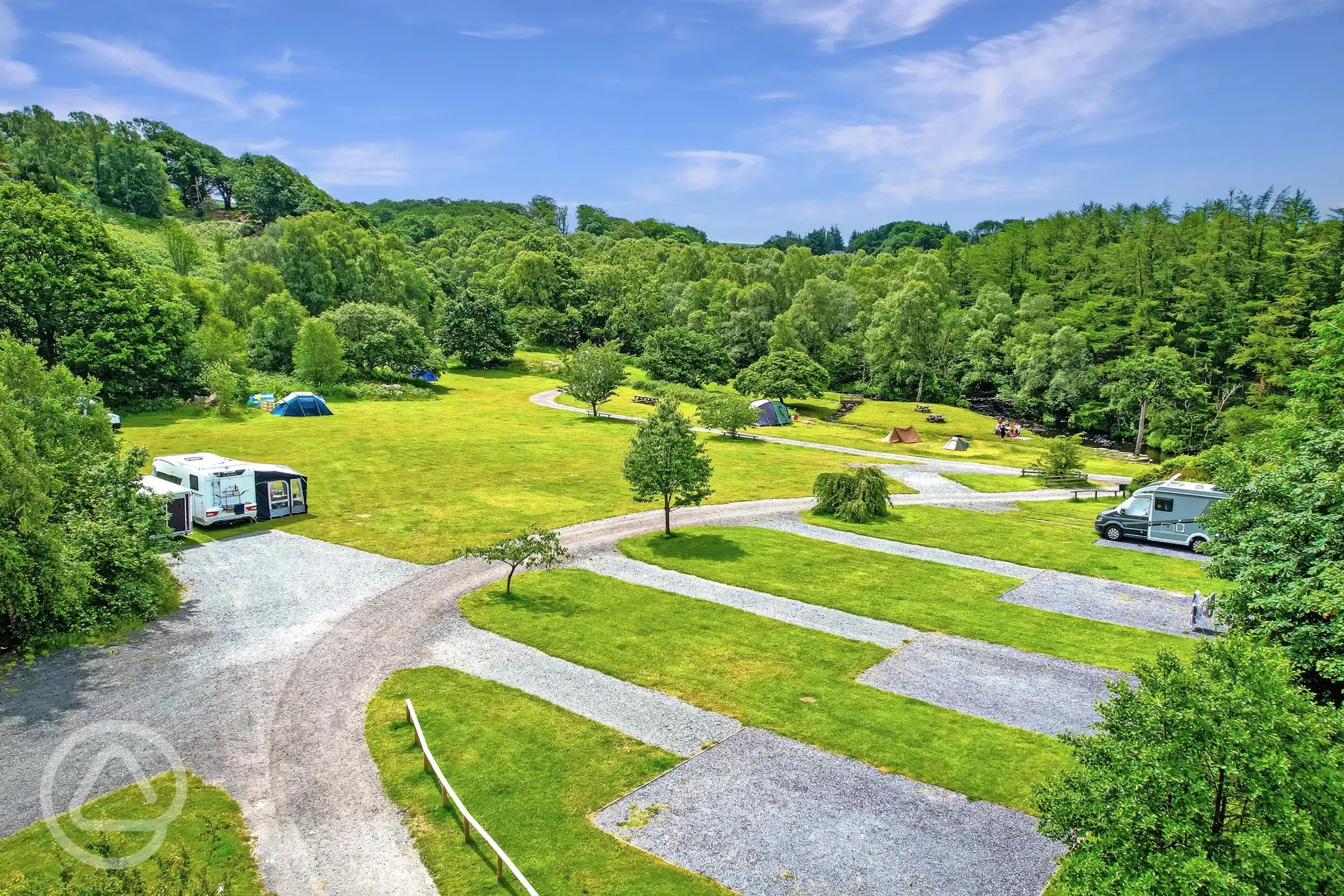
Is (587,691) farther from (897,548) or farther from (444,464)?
→ (444,464)

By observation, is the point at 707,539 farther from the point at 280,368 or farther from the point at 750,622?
the point at 280,368

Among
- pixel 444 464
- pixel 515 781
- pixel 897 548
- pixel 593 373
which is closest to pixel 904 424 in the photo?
pixel 593 373

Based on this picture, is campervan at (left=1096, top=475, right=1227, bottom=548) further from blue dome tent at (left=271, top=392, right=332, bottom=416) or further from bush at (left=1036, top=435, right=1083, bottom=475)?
blue dome tent at (left=271, top=392, right=332, bottom=416)

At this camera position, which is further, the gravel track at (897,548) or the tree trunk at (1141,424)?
the tree trunk at (1141,424)

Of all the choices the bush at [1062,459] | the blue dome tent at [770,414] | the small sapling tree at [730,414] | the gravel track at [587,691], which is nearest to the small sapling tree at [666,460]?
the gravel track at [587,691]

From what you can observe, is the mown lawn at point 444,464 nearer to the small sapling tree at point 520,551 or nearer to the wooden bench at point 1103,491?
the small sapling tree at point 520,551
